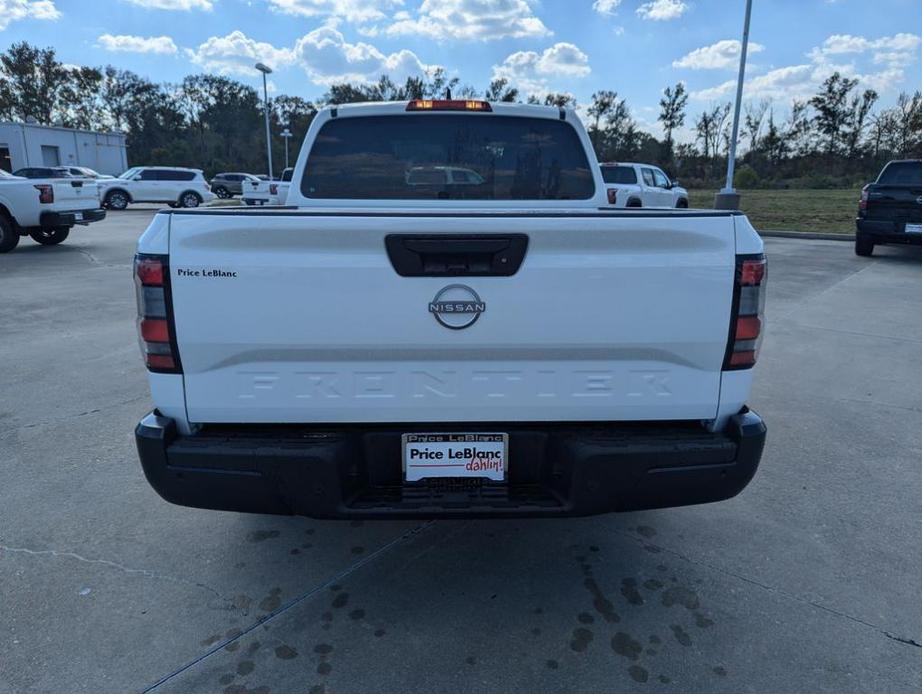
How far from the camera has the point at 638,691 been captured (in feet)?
7.14

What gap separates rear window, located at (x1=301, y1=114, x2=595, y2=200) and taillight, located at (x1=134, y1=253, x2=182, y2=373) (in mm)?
1710

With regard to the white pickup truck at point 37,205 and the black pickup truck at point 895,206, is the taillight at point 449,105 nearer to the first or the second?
the black pickup truck at point 895,206

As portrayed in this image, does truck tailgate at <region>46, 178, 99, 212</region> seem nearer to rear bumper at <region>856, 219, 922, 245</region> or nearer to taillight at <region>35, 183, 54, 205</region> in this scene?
taillight at <region>35, 183, 54, 205</region>

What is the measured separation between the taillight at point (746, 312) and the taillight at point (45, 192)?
46.2ft

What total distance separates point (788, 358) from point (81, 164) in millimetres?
50469

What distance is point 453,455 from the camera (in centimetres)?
235

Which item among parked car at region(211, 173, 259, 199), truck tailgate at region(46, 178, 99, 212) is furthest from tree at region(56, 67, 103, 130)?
truck tailgate at region(46, 178, 99, 212)

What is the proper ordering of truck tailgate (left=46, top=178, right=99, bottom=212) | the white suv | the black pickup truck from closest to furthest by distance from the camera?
the black pickup truck, truck tailgate (left=46, top=178, right=99, bottom=212), the white suv

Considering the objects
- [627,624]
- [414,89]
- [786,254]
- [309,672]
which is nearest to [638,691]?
[627,624]

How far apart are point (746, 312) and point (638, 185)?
16.7 metres

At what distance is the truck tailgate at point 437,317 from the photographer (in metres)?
2.16

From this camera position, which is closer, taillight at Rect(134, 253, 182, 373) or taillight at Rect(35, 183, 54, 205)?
taillight at Rect(134, 253, 182, 373)

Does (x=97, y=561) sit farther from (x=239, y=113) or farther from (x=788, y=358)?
(x=239, y=113)

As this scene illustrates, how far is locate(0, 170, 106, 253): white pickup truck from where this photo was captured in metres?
12.5
